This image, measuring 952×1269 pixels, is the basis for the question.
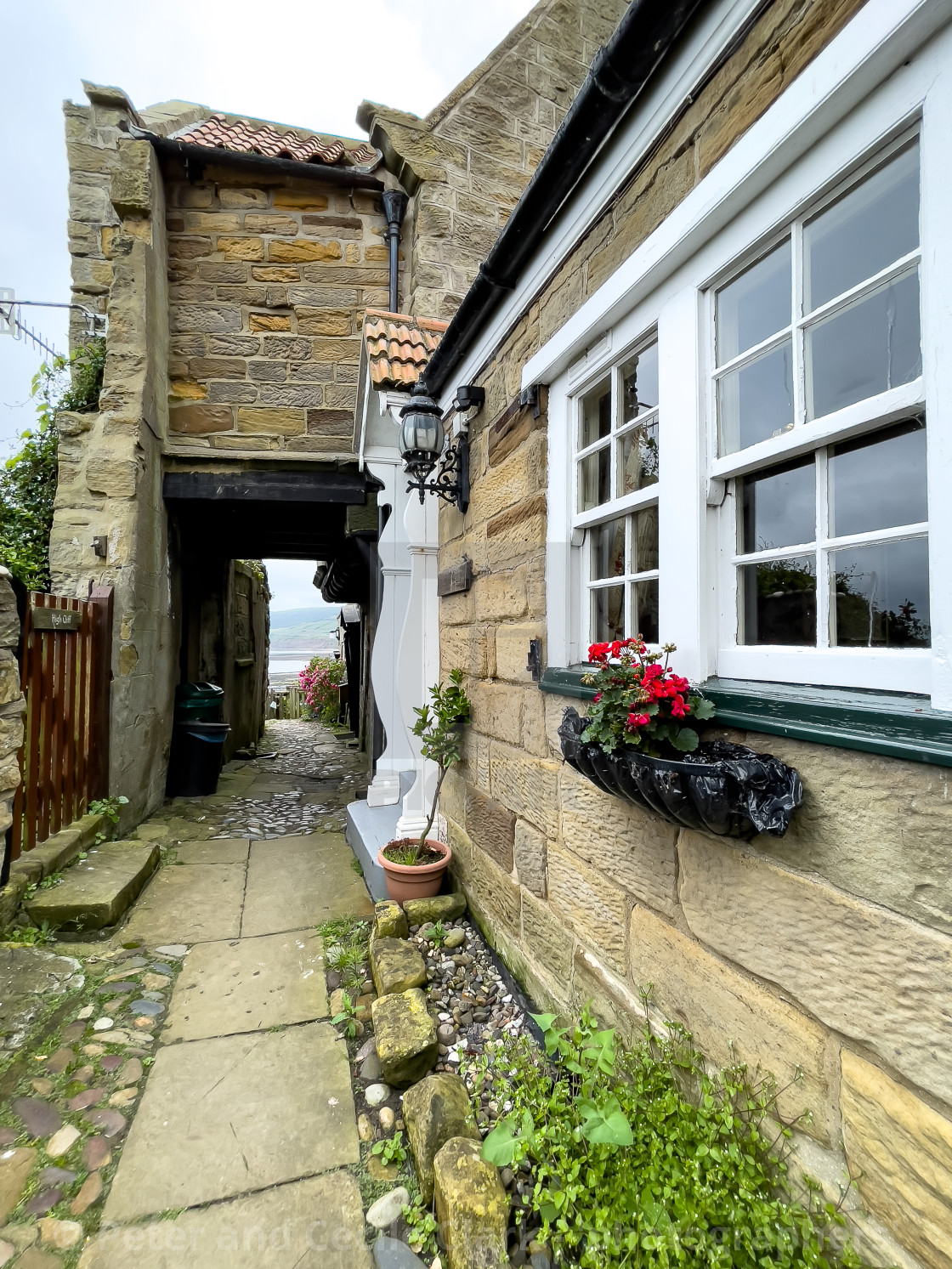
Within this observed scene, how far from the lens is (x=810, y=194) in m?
1.27

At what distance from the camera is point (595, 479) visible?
7.29 feet

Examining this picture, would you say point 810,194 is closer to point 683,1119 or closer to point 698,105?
point 698,105

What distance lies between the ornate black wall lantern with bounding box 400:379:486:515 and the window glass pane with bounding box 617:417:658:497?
130 centimetres

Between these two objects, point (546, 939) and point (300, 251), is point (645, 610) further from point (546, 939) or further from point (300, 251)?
point (300, 251)

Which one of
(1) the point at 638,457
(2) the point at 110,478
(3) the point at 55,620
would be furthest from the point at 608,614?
(2) the point at 110,478

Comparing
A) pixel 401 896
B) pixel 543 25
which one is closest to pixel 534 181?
pixel 401 896

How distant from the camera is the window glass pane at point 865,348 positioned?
45.0 inches

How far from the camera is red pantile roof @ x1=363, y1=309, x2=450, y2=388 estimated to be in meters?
4.00

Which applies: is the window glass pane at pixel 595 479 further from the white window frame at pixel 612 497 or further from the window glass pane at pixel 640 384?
the window glass pane at pixel 640 384

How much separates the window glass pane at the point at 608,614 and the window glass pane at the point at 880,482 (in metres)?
0.82

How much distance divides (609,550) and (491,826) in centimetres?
148

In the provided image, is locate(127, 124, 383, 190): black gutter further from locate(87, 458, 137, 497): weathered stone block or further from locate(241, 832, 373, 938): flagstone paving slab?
locate(241, 832, 373, 938): flagstone paving slab

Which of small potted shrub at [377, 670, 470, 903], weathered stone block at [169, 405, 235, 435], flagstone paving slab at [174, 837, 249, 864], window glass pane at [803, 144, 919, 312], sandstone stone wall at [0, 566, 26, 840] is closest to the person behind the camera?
window glass pane at [803, 144, 919, 312]

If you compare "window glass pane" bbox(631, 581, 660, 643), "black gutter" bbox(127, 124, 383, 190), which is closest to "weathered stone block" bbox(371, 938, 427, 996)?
"window glass pane" bbox(631, 581, 660, 643)
